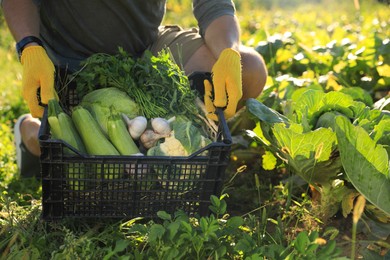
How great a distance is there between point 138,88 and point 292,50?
2245mm

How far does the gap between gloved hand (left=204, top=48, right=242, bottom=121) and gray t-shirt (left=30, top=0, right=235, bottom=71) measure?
65 centimetres

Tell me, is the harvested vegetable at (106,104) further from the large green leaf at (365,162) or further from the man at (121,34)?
the large green leaf at (365,162)

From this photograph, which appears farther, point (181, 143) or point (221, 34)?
point (221, 34)

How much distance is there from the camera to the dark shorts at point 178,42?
361 cm

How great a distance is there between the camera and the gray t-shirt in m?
3.54

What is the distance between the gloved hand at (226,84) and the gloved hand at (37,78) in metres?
0.74

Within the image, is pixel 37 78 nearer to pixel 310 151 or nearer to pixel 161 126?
pixel 161 126

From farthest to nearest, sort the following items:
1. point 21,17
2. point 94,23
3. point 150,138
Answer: point 94,23, point 21,17, point 150,138

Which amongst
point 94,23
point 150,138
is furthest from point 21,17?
point 150,138

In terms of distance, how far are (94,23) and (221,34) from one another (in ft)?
2.46

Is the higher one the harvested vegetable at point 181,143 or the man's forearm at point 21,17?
the man's forearm at point 21,17

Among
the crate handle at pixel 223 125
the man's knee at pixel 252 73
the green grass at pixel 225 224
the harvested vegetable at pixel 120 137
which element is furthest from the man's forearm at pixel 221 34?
the harvested vegetable at pixel 120 137

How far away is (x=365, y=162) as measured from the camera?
254 cm

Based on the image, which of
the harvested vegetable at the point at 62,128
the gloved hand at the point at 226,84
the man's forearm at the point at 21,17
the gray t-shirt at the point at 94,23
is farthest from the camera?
the gray t-shirt at the point at 94,23
